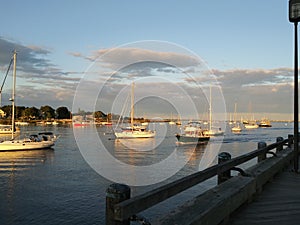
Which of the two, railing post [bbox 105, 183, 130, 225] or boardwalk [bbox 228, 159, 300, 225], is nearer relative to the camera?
railing post [bbox 105, 183, 130, 225]

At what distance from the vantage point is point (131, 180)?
26.0 m

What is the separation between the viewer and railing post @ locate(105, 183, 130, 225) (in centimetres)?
328

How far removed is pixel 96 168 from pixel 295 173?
24.7 meters

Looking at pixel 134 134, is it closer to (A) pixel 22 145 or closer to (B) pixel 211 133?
(B) pixel 211 133

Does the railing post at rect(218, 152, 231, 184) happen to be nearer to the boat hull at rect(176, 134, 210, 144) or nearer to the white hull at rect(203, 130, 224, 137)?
the boat hull at rect(176, 134, 210, 144)

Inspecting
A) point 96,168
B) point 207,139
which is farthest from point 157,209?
point 207,139

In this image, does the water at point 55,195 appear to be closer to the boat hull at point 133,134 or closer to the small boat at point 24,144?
the small boat at point 24,144

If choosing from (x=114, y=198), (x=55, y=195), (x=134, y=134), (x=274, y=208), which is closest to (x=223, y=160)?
(x=274, y=208)

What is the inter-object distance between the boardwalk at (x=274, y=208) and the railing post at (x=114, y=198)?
3085mm

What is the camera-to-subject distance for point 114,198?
3346mm

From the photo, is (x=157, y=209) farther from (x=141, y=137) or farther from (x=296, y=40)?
(x=141, y=137)

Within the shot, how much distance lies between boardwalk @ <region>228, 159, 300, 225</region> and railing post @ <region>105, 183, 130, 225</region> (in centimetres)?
309

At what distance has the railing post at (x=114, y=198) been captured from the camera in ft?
10.8

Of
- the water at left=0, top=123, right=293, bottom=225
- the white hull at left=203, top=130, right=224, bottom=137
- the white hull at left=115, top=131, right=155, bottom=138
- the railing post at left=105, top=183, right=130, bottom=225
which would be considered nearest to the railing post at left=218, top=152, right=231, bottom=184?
the railing post at left=105, top=183, right=130, bottom=225
